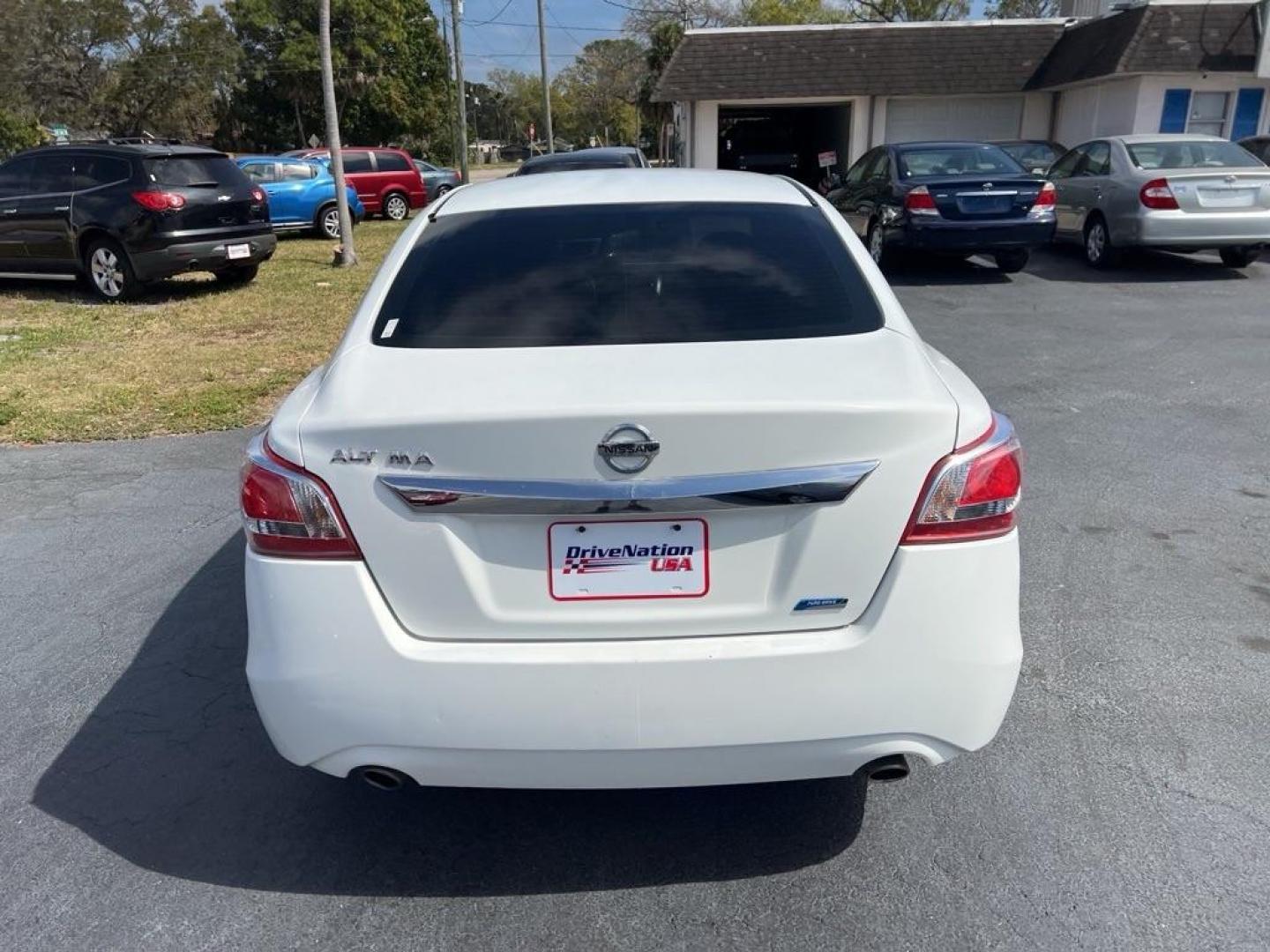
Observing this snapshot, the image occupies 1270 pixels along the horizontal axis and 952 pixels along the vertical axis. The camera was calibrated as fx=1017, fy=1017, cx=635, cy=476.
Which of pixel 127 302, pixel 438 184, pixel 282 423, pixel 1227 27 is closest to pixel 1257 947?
pixel 282 423

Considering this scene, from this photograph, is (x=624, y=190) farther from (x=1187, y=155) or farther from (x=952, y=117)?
(x=952, y=117)

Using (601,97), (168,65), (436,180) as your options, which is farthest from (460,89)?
(601,97)

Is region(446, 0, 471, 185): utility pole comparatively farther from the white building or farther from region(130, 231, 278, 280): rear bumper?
region(130, 231, 278, 280): rear bumper

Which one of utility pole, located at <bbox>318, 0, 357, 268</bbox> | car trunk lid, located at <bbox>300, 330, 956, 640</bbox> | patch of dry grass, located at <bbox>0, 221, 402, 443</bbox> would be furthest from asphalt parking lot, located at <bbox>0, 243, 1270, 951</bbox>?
utility pole, located at <bbox>318, 0, 357, 268</bbox>

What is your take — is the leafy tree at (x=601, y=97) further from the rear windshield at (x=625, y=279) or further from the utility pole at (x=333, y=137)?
the rear windshield at (x=625, y=279)

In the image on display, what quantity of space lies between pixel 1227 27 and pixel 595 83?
71.1m

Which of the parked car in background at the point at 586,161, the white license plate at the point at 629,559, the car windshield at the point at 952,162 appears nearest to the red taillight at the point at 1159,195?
the car windshield at the point at 952,162

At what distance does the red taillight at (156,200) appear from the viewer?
10.9 metres

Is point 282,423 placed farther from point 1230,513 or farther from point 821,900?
point 1230,513

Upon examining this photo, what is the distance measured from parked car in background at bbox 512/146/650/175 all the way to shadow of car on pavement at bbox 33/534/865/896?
35.5ft

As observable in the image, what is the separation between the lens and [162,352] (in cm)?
893

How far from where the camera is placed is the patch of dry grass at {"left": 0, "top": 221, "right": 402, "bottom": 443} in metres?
6.91

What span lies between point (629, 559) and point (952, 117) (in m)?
25.4

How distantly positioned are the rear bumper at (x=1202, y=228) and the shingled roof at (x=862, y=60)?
14.0 metres
